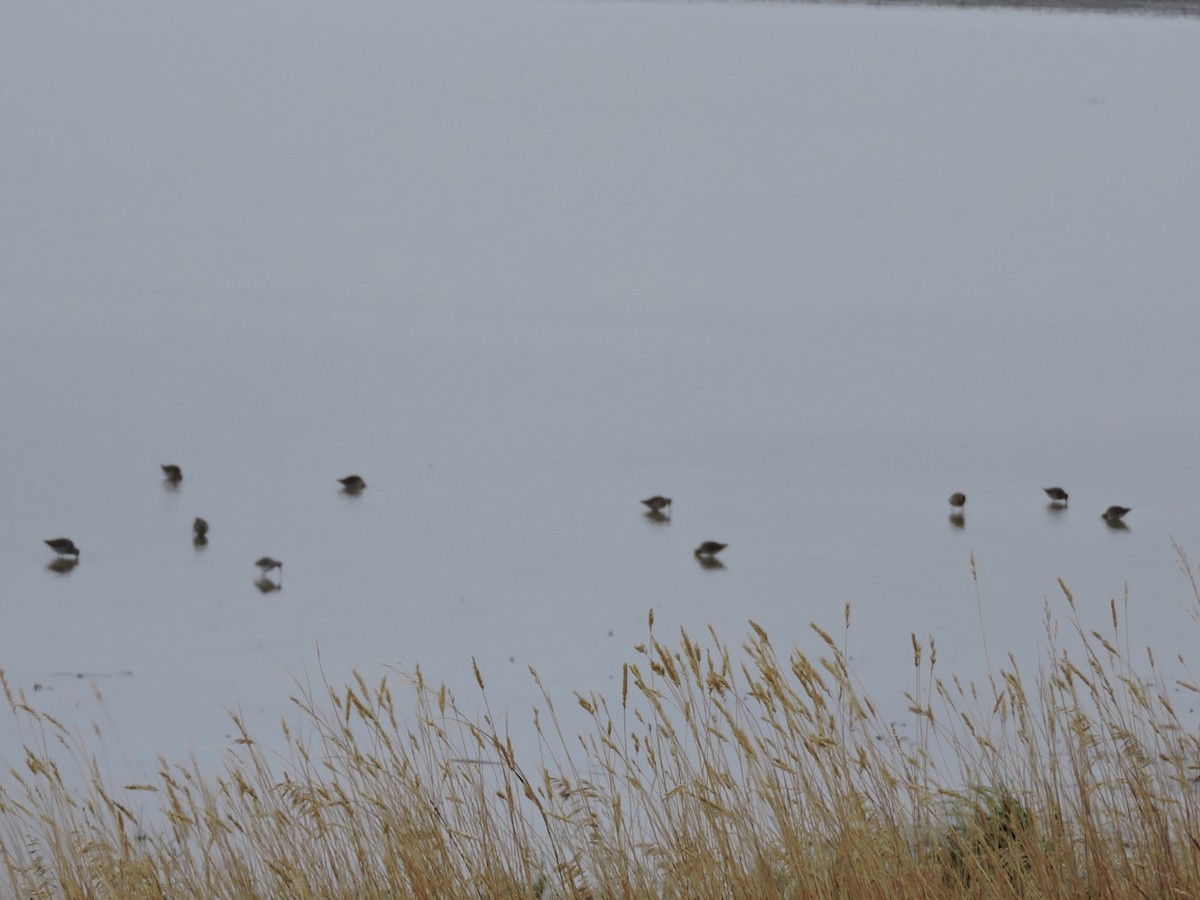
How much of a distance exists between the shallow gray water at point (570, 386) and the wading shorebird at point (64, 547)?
0.06 meters

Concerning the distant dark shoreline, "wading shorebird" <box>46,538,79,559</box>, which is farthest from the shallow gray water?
the distant dark shoreline

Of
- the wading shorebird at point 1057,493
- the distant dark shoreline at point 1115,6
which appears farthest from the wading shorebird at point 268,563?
the distant dark shoreline at point 1115,6

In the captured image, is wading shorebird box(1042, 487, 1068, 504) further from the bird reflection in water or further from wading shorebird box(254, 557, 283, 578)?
the bird reflection in water

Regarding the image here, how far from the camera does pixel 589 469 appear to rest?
836 centimetres

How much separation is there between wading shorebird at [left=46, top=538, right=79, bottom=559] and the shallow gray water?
60 mm

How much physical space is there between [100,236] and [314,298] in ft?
15.1

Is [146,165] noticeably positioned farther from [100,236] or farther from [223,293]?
[223,293]

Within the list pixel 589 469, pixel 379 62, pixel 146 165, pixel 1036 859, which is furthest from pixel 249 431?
pixel 379 62

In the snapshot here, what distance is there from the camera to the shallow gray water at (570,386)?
231 inches

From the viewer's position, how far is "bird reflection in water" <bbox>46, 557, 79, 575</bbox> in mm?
6496

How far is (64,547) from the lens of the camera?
663 cm

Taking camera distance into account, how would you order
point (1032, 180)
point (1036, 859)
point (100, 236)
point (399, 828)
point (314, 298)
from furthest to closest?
point (1032, 180)
point (100, 236)
point (314, 298)
point (399, 828)
point (1036, 859)

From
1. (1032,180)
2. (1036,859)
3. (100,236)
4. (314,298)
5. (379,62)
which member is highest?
(379,62)

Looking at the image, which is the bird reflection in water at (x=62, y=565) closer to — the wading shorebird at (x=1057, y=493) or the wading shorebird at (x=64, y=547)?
the wading shorebird at (x=64, y=547)
